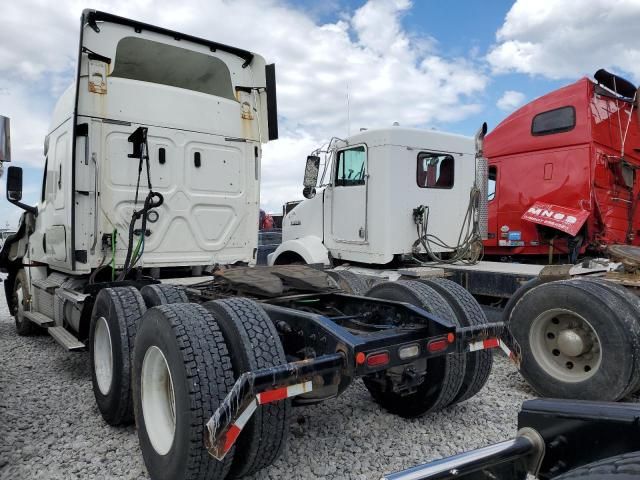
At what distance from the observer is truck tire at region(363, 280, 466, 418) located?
327 centimetres

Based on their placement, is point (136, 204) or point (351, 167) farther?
point (351, 167)

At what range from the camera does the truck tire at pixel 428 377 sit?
3271 millimetres

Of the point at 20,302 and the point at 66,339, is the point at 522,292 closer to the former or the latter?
the point at 66,339

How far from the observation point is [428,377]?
3.37m

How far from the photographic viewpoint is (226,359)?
249 cm

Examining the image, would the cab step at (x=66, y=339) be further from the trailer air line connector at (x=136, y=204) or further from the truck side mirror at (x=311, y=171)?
the truck side mirror at (x=311, y=171)

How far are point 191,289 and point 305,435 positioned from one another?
158 cm

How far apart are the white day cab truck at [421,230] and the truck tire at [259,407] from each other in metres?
2.16

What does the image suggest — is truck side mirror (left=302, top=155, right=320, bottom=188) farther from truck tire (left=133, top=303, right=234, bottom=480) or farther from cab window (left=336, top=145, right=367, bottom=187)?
truck tire (left=133, top=303, right=234, bottom=480)

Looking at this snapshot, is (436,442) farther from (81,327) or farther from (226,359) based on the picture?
(81,327)

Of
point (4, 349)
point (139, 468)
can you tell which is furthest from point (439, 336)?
point (4, 349)

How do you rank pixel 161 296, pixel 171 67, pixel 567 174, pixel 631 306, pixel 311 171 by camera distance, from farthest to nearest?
pixel 567 174
pixel 311 171
pixel 171 67
pixel 631 306
pixel 161 296

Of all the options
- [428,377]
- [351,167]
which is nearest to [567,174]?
[351,167]

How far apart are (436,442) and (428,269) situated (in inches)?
123
